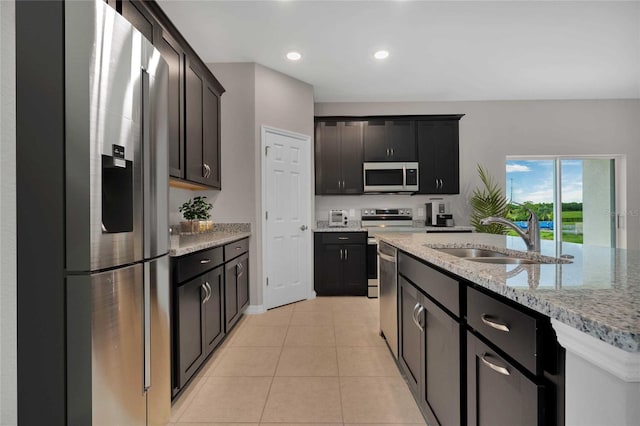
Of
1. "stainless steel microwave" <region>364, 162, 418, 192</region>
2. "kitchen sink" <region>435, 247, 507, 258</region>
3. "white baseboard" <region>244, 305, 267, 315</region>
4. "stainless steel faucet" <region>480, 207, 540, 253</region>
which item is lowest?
"white baseboard" <region>244, 305, 267, 315</region>

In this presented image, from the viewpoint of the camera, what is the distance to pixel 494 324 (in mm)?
866

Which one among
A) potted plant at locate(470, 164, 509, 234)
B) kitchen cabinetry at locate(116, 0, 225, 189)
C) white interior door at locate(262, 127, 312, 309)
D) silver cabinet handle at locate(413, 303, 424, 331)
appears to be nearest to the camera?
silver cabinet handle at locate(413, 303, 424, 331)

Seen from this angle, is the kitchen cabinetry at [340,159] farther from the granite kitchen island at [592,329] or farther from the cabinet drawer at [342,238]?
the granite kitchen island at [592,329]

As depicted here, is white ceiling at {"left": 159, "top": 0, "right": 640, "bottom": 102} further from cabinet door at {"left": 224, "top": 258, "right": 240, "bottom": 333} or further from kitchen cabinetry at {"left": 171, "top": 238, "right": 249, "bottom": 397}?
cabinet door at {"left": 224, "top": 258, "right": 240, "bottom": 333}

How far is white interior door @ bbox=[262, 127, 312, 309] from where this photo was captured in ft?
11.5

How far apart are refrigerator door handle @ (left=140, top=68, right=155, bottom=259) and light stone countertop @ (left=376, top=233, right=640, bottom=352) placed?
1.24 metres

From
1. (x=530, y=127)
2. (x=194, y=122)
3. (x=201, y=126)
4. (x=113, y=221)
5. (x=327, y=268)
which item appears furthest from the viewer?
(x=530, y=127)

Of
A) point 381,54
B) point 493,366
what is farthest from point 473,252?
point 381,54

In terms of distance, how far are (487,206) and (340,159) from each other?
223cm

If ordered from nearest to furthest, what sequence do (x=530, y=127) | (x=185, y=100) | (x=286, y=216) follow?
(x=185, y=100)
(x=286, y=216)
(x=530, y=127)

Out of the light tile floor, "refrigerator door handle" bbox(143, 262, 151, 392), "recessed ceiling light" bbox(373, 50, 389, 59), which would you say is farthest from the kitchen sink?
"recessed ceiling light" bbox(373, 50, 389, 59)

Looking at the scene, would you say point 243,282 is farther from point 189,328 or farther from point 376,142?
point 376,142

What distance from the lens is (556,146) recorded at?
4840mm
